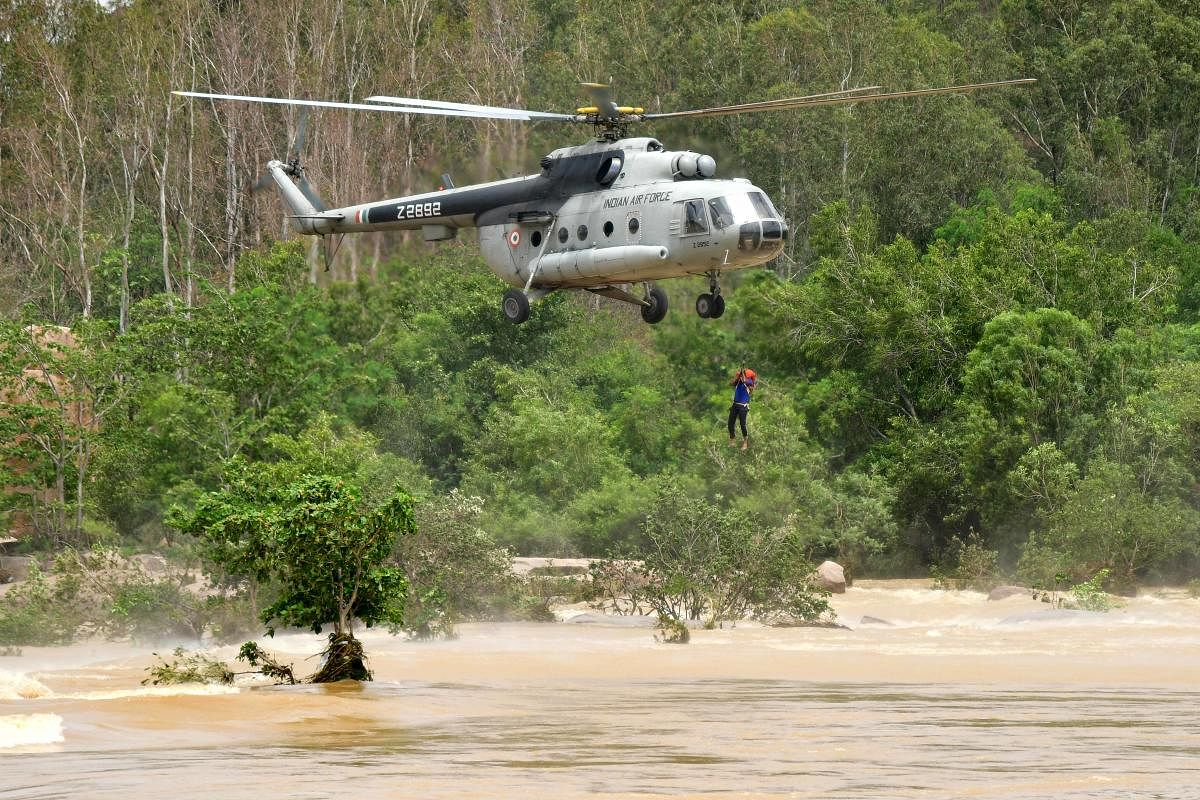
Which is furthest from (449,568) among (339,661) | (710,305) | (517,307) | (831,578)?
(831,578)

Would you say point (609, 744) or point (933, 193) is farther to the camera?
point (933, 193)

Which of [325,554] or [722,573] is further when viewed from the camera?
[722,573]

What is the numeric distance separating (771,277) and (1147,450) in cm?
1130

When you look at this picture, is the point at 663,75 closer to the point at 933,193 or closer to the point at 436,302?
the point at 933,193

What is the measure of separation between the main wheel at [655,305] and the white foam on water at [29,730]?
12.3 m

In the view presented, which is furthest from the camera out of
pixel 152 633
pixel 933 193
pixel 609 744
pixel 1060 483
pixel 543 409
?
pixel 933 193

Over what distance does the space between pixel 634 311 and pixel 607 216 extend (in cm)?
Result: 2302

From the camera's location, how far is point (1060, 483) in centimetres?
3039

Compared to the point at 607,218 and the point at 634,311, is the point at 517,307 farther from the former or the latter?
the point at 634,311

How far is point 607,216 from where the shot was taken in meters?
24.8

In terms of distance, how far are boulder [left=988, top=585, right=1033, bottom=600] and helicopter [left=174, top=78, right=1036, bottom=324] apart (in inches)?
312

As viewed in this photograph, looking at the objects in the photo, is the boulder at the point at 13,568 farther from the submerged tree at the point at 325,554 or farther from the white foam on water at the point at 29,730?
the white foam on water at the point at 29,730

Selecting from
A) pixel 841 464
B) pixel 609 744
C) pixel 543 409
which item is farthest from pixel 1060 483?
pixel 609 744

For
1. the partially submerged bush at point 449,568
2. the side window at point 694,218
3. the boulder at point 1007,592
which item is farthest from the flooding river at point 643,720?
the side window at point 694,218
